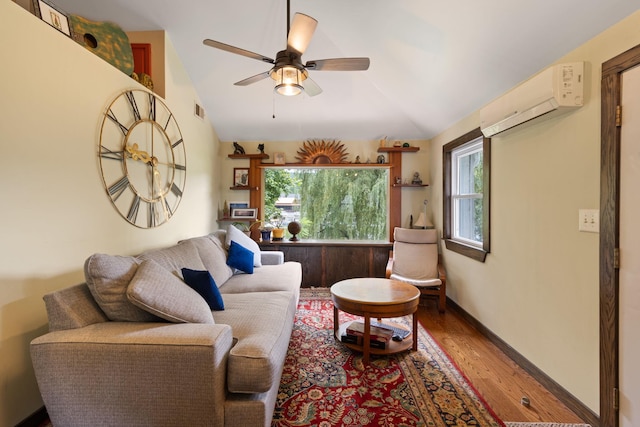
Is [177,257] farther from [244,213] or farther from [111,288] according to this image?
[244,213]

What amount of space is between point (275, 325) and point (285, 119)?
3.17 meters

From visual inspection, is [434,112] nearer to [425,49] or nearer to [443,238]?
[425,49]

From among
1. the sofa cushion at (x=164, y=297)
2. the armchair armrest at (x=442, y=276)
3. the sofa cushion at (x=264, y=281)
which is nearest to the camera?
the sofa cushion at (x=164, y=297)

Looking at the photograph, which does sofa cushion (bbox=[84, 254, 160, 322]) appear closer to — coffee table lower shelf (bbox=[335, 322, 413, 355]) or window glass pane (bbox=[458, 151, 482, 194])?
coffee table lower shelf (bbox=[335, 322, 413, 355])

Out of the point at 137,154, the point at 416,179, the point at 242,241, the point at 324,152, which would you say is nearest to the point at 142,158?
the point at 137,154

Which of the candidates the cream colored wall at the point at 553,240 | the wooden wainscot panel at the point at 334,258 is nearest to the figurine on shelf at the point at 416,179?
the wooden wainscot panel at the point at 334,258

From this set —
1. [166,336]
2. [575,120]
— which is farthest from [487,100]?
[166,336]

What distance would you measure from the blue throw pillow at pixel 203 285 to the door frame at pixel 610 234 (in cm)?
224

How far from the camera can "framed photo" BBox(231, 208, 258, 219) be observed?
15.1 feet

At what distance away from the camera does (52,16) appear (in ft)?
6.00

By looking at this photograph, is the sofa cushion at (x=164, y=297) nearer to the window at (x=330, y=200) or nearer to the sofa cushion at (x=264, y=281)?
the sofa cushion at (x=264, y=281)

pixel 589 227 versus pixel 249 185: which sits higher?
pixel 249 185

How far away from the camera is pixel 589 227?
170cm

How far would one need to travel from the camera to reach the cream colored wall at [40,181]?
1.55 meters
